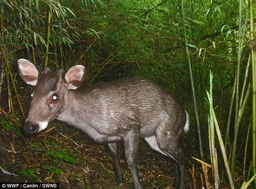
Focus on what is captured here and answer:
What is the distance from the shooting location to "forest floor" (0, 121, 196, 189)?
4066 mm

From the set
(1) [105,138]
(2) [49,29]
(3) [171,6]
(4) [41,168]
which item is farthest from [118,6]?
(4) [41,168]

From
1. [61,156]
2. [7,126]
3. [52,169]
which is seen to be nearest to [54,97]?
[52,169]

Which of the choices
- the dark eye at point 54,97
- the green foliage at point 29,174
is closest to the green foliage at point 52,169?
the green foliage at point 29,174

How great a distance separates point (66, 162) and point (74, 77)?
1.04 metres

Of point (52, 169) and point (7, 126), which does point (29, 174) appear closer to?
point (52, 169)

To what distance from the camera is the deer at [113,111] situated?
3.92m

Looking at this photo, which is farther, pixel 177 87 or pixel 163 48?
pixel 177 87

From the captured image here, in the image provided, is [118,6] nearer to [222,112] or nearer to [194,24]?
[194,24]

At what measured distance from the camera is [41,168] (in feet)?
13.6

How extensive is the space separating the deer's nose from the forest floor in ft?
1.36

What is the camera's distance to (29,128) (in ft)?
12.1

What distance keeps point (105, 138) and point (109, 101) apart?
386 millimetres

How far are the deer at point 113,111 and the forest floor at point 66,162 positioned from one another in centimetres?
30

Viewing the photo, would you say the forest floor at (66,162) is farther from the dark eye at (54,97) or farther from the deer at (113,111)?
the dark eye at (54,97)
